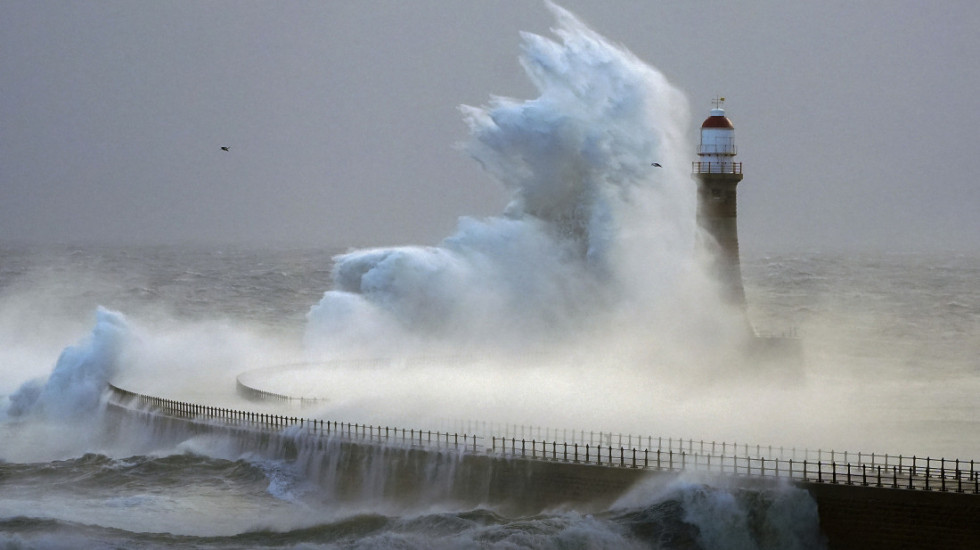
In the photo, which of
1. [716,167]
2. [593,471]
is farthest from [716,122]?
[593,471]

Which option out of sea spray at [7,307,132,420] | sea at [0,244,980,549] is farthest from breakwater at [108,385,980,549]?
sea spray at [7,307,132,420]

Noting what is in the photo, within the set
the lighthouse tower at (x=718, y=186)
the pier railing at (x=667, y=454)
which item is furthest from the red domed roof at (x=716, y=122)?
the pier railing at (x=667, y=454)

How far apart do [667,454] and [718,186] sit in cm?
1646

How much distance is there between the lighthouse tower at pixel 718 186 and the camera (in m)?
51.9

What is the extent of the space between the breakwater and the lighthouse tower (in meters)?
13.6

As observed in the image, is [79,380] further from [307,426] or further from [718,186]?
[718,186]

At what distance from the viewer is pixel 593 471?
35875mm

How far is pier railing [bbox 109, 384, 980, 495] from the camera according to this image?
3359cm

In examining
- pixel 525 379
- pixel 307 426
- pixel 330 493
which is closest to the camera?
pixel 330 493

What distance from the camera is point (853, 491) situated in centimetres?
3288

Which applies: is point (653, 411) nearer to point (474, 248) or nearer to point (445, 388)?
point (445, 388)

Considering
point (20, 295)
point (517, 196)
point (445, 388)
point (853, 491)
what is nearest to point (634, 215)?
point (517, 196)

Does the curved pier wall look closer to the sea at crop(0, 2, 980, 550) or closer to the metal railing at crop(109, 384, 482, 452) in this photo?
the sea at crop(0, 2, 980, 550)

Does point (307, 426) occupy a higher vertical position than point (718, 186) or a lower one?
lower
